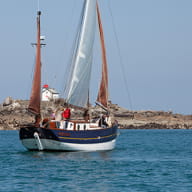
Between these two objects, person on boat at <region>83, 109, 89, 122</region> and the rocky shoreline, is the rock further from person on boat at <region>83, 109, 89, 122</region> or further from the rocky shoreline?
person on boat at <region>83, 109, 89, 122</region>

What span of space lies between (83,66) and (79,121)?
4.96 m

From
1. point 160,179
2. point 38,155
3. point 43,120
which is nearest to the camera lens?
point 160,179

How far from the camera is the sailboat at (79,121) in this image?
4541cm

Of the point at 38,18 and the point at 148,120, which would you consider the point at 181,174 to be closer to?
the point at 38,18

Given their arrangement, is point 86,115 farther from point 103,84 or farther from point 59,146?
point 59,146

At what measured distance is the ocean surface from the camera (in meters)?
28.6

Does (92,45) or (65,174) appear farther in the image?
(92,45)

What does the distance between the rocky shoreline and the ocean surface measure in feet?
297

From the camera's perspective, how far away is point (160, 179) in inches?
1235

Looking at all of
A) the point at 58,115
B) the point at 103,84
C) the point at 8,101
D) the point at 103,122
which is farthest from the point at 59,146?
the point at 8,101

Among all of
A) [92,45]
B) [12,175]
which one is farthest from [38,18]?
[12,175]

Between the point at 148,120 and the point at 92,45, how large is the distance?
103 m

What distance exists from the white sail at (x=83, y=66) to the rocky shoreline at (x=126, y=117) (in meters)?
83.5

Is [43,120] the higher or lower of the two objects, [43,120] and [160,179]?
the higher
